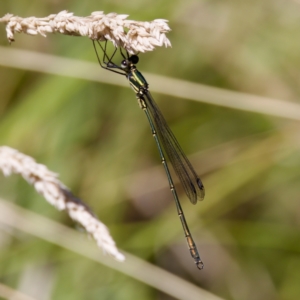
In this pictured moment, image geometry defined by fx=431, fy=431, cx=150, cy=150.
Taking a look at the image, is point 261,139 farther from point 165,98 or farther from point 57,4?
point 57,4

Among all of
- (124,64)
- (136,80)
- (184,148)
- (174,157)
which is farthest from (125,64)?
(184,148)

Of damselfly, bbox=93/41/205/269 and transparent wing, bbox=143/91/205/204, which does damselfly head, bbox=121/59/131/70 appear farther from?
transparent wing, bbox=143/91/205/204

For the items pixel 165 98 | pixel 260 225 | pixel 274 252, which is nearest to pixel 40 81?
pixel 165 98

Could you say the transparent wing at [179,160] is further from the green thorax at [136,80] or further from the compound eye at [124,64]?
the compound eye at [124,64]

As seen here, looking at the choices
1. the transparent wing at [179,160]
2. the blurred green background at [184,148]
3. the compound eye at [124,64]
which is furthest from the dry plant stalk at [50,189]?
the transparent wing at [179,160]

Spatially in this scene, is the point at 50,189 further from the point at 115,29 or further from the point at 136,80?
the point at 136,80

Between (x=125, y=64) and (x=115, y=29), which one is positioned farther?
(x=125, y=64)
